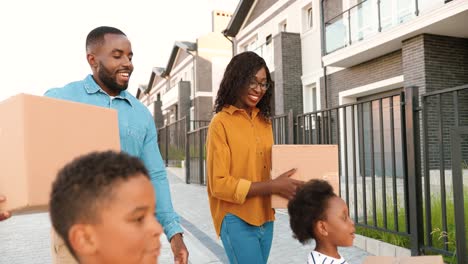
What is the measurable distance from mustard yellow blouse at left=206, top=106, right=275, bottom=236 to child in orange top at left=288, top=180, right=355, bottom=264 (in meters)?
0.18

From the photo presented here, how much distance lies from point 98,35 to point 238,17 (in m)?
19.2

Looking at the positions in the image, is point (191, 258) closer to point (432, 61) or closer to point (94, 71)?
point (94, 71)

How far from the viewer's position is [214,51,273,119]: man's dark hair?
7.57 ft

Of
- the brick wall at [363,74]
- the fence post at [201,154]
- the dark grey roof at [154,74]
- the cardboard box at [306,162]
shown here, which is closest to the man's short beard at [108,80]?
the cardboard box at [306,162]

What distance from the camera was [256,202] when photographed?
7.29 ft

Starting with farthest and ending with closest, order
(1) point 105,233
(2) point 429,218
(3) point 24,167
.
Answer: (2) point 429,218 < (3) point 24,167 < (1) point 105,233

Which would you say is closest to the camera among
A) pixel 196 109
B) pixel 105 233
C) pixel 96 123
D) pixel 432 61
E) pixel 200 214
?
pixel 105 233

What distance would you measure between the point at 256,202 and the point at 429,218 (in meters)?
2.94

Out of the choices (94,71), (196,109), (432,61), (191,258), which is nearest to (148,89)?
(196,109)

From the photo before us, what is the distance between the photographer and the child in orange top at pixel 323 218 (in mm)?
2217

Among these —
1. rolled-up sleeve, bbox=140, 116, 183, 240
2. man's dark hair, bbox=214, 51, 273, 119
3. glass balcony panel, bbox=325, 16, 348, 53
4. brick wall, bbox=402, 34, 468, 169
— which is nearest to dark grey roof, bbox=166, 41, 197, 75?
glass balcony panel, bbox=325, 16, 348, 53

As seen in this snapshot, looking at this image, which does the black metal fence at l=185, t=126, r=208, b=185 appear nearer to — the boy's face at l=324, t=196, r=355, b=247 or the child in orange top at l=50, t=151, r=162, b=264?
the boy's face at l=324, t=196, r=355, b=247

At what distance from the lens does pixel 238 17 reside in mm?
20453

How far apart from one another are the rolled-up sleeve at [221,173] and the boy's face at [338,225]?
1.53ft
